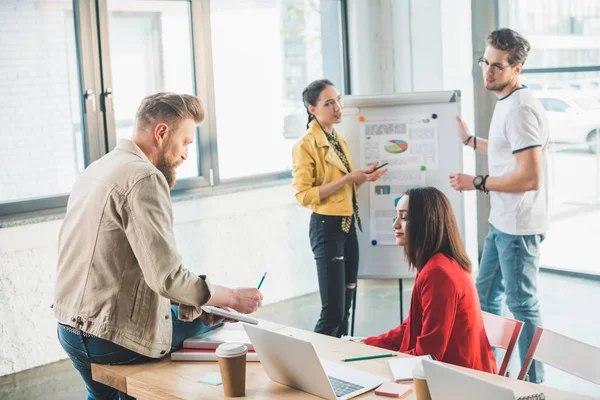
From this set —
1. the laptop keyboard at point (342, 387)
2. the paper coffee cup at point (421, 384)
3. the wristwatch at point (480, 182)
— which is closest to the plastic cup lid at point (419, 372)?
the paper coffee cup at point (421, 384)

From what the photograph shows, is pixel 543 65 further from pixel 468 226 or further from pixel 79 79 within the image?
pixel 79 79

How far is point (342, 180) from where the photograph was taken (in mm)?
4262

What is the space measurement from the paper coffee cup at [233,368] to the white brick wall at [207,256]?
2697mm

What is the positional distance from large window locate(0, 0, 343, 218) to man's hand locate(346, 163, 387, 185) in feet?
4.95

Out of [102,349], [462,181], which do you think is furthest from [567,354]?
[462,181]

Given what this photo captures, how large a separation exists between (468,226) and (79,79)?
3.35 meters

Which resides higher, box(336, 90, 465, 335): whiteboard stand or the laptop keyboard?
box(336, 90, 465, 335): whiteboard stand

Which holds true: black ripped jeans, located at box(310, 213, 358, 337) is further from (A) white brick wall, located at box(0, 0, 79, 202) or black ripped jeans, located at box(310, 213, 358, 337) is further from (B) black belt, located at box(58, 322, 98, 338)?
(B) black belt, located at box(58, 322, 98, 338)

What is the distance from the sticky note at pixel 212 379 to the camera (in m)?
2.20

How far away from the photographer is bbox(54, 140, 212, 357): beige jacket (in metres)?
2.27

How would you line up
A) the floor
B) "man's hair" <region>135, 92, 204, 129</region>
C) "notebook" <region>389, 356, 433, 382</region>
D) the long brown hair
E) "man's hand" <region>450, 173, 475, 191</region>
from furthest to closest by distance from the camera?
the floor → "man's hand" <region>450, 173, 475, 191</region> → the long brown hair → "man's hair" <region>135, 92, 204, 129</region> → "notebook" <region>389, 356, 433, 382</region>

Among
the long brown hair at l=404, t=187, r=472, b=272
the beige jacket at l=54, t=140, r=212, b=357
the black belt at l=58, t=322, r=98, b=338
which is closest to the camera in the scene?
the beige jacket at l=54, t=140, r=212, b=357

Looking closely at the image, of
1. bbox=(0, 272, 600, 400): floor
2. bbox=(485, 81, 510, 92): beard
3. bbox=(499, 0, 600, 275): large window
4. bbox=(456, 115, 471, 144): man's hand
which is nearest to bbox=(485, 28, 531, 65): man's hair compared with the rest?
bbox=(485, 81, 510, 92): beard

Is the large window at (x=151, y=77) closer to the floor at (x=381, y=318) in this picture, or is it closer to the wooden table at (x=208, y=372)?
the floor at (x=381, y=318)
